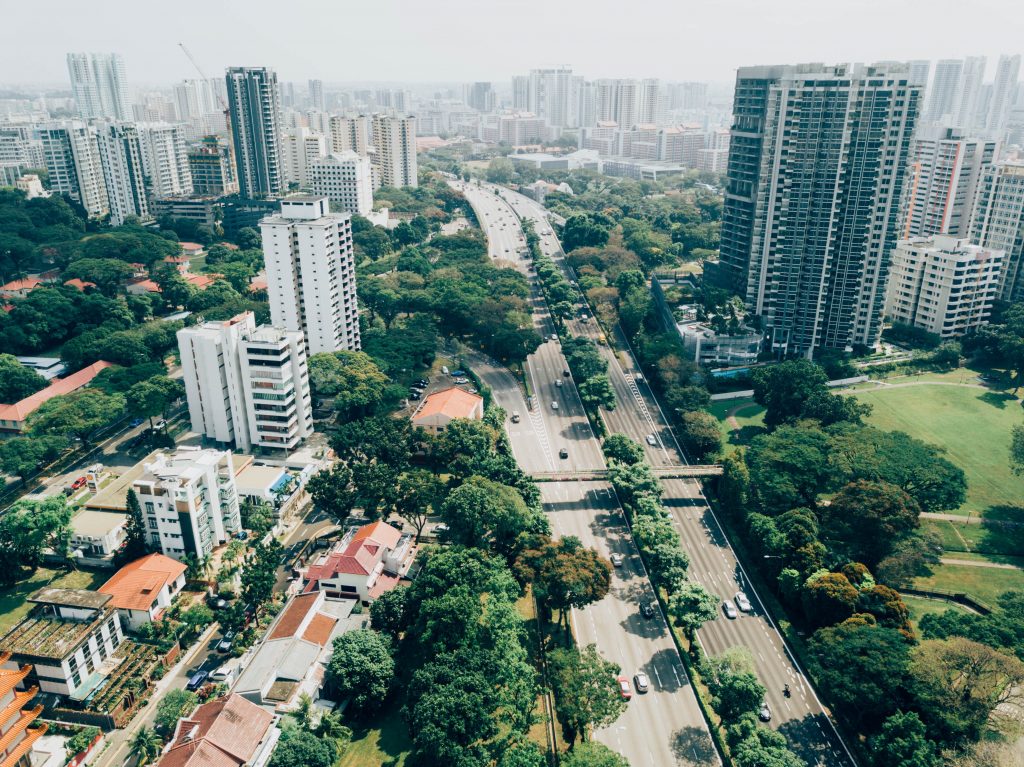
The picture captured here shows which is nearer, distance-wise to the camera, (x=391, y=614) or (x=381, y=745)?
(x=381, y=745)

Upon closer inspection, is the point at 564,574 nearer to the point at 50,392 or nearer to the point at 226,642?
the point at 226,642

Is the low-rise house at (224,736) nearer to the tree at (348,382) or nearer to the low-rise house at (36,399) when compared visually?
the tree at (348,382)

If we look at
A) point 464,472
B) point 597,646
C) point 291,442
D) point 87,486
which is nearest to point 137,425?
point 87,486

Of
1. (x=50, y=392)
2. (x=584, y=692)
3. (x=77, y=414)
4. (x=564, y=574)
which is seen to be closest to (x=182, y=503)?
(x=77, y=414)

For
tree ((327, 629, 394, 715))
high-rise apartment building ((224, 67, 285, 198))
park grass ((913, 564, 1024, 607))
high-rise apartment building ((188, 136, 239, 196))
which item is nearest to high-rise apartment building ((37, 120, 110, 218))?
high-rise apartment building ((188, 136, 239, 196))

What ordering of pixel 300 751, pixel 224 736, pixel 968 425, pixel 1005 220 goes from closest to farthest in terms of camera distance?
pixel 300 751 → pixel 224 736 → pixel 968 425 → pixel 1005 220

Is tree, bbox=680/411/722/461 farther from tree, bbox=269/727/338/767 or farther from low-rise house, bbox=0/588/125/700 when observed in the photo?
low-rise house, bbox=0/588/125/700
